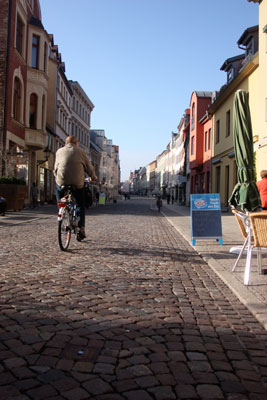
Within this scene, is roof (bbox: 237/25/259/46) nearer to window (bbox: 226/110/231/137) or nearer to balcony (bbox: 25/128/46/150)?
window (bbox: 226/110/231/137)

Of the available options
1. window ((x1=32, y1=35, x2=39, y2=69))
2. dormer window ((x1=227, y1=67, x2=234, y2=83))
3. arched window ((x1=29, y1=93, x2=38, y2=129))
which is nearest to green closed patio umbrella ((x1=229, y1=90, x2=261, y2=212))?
dormer window ((x1=227, y1=67, x2=234, y2=83))

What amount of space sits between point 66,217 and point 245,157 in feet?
10.7

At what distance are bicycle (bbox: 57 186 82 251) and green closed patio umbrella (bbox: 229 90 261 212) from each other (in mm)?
2922

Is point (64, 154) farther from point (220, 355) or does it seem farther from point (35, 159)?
point (35, 159)

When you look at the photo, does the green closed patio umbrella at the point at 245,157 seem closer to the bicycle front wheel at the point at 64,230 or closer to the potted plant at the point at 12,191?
the bicycle front wheel at the point at 64,230

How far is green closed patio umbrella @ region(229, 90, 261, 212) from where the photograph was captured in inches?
273

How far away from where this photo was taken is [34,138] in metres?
25.0

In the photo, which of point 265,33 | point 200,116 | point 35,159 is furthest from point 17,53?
point 200,116

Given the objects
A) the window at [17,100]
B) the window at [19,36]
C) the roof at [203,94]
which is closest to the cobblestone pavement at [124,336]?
the window at [17,100]

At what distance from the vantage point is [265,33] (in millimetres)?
16969

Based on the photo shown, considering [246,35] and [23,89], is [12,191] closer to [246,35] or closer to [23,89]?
[23,89]

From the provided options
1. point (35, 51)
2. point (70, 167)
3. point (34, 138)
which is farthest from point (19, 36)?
point (70, 167)

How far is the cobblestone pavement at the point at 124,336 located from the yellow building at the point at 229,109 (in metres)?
14.7

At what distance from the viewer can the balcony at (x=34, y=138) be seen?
2469cm
